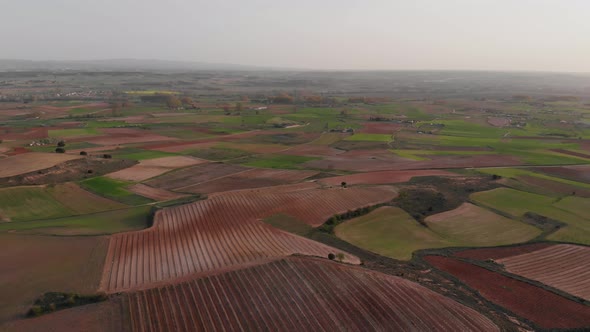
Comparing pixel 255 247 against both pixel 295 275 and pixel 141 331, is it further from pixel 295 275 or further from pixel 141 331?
pixel 141 331

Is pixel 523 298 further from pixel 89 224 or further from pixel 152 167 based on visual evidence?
pixel 152 167

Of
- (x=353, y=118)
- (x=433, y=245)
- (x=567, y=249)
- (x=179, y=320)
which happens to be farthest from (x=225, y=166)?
(x=353, y=118)

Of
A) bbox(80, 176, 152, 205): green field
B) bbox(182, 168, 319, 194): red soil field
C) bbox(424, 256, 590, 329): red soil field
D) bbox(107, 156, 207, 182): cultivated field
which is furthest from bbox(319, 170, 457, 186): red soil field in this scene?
bbox(80, 176, 152, 205): green field

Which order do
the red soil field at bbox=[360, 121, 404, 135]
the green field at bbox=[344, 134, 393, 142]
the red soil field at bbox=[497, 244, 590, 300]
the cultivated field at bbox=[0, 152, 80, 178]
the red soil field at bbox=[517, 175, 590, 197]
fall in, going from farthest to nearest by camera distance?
the red soil field at bbox=[360, 121, 404, 135] → the green field at bbox=[344, 134, 393, 142] → the cultivated field at bbox=[0, 152, 80, 178] → the red soil field at bbox=[517, 175, 590, 197] → the red soil field at bbox=[497, 244, 590, 300]

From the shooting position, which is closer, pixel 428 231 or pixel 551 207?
pixel 428 231

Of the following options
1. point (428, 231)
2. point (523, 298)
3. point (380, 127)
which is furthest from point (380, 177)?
point (380, 127)

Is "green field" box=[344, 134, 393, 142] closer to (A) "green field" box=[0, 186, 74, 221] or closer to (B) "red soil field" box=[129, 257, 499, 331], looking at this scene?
(A) "green field" box=[0, 186, 74, 221]

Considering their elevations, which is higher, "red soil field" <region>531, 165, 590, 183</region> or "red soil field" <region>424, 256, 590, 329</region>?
"red soil field" <region>531, 165, 590, 183</region>
